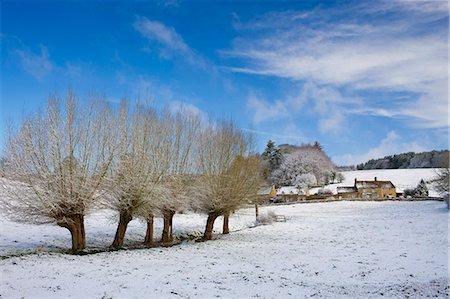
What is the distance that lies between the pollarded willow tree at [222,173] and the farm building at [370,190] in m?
55.1

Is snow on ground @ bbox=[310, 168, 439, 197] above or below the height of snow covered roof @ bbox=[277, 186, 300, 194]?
above

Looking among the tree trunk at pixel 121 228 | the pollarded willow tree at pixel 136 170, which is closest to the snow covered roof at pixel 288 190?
the pollarded willow tree at pixel 136 170

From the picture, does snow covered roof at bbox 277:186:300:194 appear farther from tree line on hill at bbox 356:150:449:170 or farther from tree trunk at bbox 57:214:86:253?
tree trunk at bbox 57:214:86:253

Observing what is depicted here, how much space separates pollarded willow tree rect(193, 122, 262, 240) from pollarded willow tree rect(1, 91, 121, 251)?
764cm

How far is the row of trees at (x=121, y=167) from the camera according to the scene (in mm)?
17109

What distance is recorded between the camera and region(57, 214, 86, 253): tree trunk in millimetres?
17969

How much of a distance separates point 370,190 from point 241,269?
7260cm

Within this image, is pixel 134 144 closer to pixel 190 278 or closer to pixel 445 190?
pixel 190 278

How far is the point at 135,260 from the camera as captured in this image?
51.7 feet

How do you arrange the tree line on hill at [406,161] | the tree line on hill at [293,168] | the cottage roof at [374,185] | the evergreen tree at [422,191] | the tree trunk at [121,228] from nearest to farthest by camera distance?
1. the tree trunk at [121,228]
2. the evergreen tree at [422,191]
3. the cottage roof at [374,185]
4. the tree line on hill at [293,168]
5. the tree line on hill at [406,161]

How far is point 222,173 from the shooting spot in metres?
24.6

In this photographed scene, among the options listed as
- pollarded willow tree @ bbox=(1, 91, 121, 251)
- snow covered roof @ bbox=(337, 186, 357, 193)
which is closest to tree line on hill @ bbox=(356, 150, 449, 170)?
snow covered roof @ bbox=(337, 186, 357, 193)

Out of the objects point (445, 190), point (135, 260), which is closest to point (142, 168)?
point (135, 260)

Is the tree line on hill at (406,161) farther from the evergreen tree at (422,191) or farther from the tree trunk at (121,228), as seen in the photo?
the tree trunk at (121,228)
